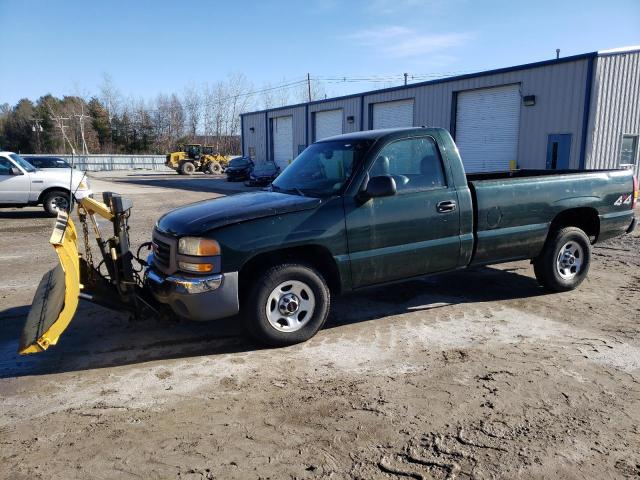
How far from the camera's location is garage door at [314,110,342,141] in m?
27.8

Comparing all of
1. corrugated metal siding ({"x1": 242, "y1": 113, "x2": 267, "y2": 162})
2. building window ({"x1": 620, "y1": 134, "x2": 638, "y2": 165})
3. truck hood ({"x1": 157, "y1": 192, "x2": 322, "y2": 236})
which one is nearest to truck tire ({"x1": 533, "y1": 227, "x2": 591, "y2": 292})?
truck hood ({"x1": 157, "y1": 192, "x2": 322, "y2": 236})

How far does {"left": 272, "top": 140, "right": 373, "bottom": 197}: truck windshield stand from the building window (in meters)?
15.6

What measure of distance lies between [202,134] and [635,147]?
66124mm

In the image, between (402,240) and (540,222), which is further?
(540,222)

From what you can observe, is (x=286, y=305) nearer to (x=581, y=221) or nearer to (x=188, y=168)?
(x=581, y=221)

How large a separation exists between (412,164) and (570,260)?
2.68m

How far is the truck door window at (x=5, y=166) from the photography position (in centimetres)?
1291

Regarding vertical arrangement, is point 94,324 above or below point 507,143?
below

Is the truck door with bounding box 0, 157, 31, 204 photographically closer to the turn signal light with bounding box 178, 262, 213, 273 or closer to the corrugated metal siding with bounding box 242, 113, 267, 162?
the turn signal light with bounding box 178, 262, 213, 273

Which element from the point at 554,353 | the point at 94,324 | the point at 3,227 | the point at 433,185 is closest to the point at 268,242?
the point at 433,185

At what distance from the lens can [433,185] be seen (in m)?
5.01

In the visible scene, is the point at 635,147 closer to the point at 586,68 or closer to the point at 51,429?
the point at 586,68

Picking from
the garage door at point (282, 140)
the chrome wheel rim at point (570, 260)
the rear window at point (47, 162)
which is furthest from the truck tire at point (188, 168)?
the chrome wheel rim at point (570, 260)

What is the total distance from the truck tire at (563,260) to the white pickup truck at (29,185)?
11.4 meters
